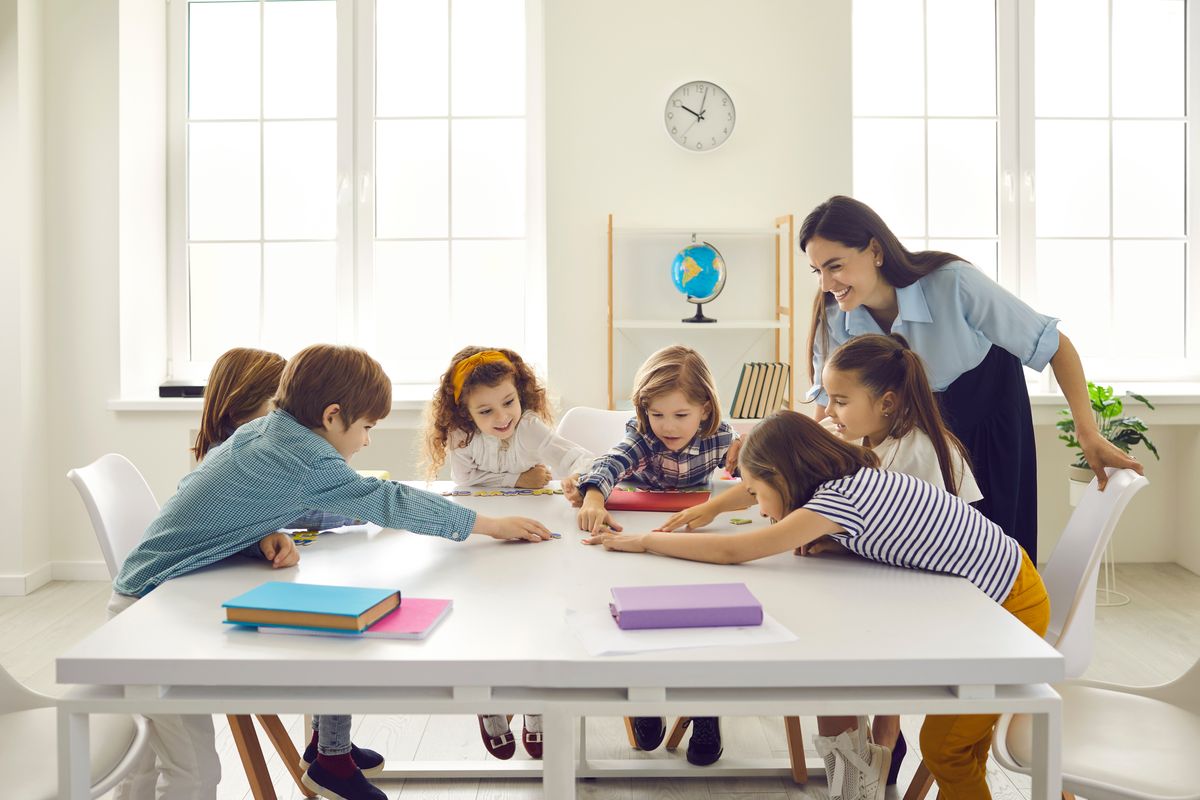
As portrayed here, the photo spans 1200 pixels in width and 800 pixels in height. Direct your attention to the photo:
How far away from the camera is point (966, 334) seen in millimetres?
2020

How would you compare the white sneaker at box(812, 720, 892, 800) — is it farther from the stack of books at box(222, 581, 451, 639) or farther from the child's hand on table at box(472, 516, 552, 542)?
the stack of books at box(222, 581, 451, 639)

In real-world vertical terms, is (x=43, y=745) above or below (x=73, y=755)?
below

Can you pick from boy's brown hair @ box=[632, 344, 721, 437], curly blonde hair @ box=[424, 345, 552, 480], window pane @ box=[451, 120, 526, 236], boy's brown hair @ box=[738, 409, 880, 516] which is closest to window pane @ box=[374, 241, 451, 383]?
window pane @ box=[451, 120, 526, 236]

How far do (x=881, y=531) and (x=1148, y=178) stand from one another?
11.4 feet

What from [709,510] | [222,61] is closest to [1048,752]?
[709,510]

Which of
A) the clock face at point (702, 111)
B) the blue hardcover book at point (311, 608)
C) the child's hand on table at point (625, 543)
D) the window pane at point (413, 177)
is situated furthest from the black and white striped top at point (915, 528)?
the window pane at point (413, 177)

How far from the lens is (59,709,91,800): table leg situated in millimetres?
1165

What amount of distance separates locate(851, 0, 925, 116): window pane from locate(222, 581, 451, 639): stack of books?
352cm

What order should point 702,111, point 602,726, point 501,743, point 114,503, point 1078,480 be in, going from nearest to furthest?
point 114,503 < point 501,743 < point 602,726 < point 1078,480 < point 702,111

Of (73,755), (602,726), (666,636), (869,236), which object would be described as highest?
(869,236)

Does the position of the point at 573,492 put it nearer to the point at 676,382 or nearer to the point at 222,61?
the point at 676,382

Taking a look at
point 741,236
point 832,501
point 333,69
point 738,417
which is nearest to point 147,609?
point 832,501

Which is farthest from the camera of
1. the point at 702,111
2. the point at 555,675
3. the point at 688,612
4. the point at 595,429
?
the point at 702,111

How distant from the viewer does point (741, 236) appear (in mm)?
3875
